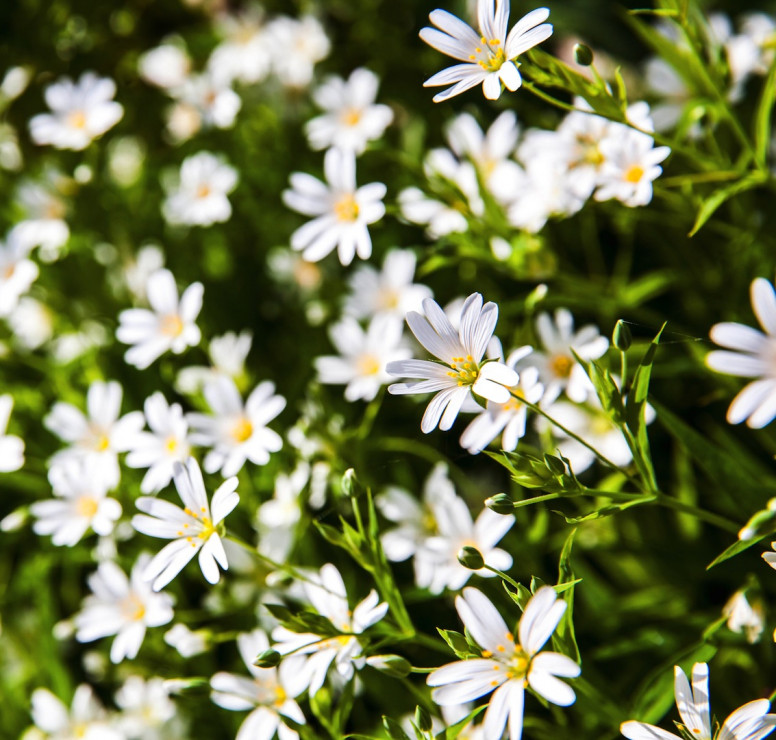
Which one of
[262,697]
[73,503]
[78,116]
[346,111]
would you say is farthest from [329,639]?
[78,116]

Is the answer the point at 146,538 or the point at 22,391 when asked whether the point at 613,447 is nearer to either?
the point at 146,538

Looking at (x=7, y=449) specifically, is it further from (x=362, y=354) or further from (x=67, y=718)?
(x=362, y=354)

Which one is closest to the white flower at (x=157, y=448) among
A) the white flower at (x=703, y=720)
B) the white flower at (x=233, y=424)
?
the white flower at (x=233, y=424)

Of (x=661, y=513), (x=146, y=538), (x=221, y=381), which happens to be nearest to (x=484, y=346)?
(x=221, y=381)

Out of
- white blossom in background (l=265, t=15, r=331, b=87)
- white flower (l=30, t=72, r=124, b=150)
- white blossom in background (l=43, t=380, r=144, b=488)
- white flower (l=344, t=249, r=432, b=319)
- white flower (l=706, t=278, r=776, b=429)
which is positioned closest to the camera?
white flower (l=706, t=278, r=776, b=429)

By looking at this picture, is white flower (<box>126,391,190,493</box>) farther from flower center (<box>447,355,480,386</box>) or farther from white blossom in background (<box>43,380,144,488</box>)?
flower center (<box>447,355,480,386</box>)

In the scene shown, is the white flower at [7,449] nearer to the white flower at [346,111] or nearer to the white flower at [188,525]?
the white flower at [188,525]

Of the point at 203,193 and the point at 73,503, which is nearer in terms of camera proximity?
the point at 73,503

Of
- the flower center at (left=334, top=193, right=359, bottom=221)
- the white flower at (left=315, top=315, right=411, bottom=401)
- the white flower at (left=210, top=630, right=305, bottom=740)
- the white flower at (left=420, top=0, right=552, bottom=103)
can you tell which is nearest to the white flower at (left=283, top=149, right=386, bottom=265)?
the flower center at (left=334, top=193, right=359, bottom=221)
